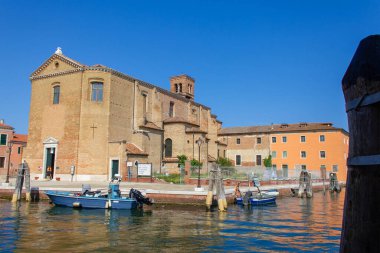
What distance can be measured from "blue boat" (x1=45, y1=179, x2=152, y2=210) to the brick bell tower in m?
33.7

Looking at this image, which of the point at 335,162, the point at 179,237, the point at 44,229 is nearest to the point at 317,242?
the point at 179,237

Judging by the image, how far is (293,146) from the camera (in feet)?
166

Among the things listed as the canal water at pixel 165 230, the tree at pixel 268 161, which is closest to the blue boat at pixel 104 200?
the canal water at pixel 165 230

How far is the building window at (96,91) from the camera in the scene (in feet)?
113

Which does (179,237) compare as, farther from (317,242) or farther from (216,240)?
(317,242)

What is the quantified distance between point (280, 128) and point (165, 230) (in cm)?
4215

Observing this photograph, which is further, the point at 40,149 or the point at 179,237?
the point at 40,149

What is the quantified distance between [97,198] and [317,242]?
12.1 metres

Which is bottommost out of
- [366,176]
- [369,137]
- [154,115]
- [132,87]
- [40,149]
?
[366,176]

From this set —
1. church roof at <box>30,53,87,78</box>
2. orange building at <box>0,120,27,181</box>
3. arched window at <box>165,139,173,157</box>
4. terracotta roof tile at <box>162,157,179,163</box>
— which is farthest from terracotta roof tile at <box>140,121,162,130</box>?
orange building at <box>0,120,27,181</box>

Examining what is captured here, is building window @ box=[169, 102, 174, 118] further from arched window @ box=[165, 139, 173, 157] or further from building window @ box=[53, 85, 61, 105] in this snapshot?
building window @ box=[53, 85, 61, 105]

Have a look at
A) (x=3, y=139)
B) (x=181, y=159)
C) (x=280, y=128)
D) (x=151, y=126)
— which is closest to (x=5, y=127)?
(x=3, y=139)

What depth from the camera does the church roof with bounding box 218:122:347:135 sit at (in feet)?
161

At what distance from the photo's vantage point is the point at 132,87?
37781 millimetres
